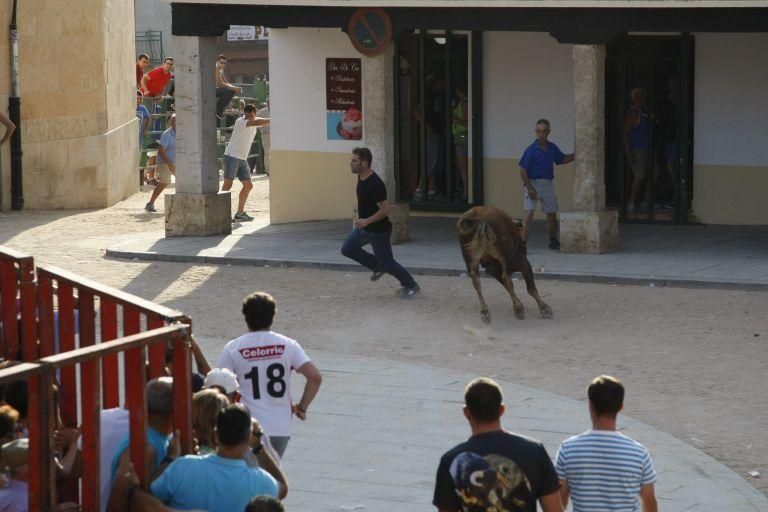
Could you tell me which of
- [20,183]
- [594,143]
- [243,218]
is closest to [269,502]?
[594,143]

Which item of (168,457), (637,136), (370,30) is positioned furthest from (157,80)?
(168,457)

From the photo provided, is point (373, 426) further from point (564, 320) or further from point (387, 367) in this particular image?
point (564, 320)

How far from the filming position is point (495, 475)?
5.43 meters

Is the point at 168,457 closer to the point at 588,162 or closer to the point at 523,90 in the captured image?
the point at 588,162

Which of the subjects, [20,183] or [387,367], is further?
[20,183]

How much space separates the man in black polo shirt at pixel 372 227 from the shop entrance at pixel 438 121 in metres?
5.75

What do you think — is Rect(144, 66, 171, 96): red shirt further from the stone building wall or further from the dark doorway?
the dark doorway

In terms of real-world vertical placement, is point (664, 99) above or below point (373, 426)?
above

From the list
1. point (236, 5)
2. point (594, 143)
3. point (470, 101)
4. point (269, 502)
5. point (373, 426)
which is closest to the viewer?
point (269, 502)

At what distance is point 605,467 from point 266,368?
211 centimetres

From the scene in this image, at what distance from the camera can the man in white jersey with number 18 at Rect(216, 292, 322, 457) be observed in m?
7.30

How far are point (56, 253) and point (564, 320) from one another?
753 cm

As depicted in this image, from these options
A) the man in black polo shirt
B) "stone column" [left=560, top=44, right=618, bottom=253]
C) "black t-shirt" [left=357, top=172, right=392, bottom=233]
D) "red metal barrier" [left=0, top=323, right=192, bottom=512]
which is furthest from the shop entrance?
"red metal barrier" [left=0, top=323, right=192, bottom=512]

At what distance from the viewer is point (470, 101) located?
20.0 metres
